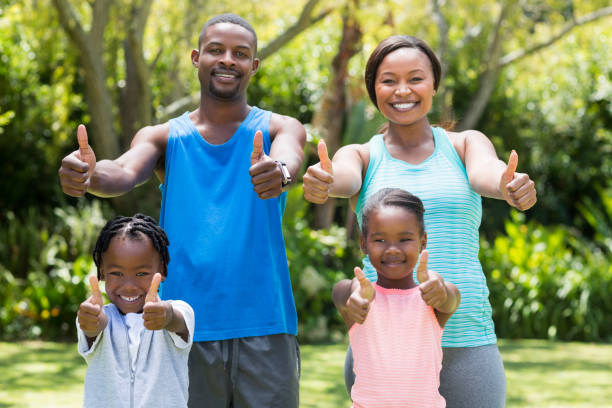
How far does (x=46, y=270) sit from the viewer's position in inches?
356

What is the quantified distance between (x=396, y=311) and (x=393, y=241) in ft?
0.68

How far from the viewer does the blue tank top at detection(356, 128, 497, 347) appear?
8.22ft

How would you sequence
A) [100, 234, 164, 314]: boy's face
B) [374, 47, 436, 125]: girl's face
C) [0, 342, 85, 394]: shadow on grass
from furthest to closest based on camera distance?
[0, 342, 85, 394]: shadow on grass → [374, 47, 436, 125]: girl's face → [100, 234, 164, 314]: boy's face

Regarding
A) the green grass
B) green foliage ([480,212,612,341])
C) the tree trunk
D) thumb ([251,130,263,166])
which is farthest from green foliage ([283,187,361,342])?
thumb ([251,130,263,166])

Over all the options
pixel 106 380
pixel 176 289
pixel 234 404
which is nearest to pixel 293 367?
pixel 234 404

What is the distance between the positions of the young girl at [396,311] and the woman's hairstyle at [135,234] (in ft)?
1.82

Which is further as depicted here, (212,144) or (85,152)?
(212,144)

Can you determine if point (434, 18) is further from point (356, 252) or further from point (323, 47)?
point (356, 252)

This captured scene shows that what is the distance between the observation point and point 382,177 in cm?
259

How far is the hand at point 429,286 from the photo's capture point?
229 cm

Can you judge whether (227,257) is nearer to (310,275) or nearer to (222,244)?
(222,244)

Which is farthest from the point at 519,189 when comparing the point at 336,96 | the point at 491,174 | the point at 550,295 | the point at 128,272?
the point at 336,96

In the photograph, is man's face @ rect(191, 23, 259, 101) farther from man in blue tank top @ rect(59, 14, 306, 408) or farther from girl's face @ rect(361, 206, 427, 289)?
girl's face @ rect(361, 206, 427, 289)

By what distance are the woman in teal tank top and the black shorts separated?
0.85ft
